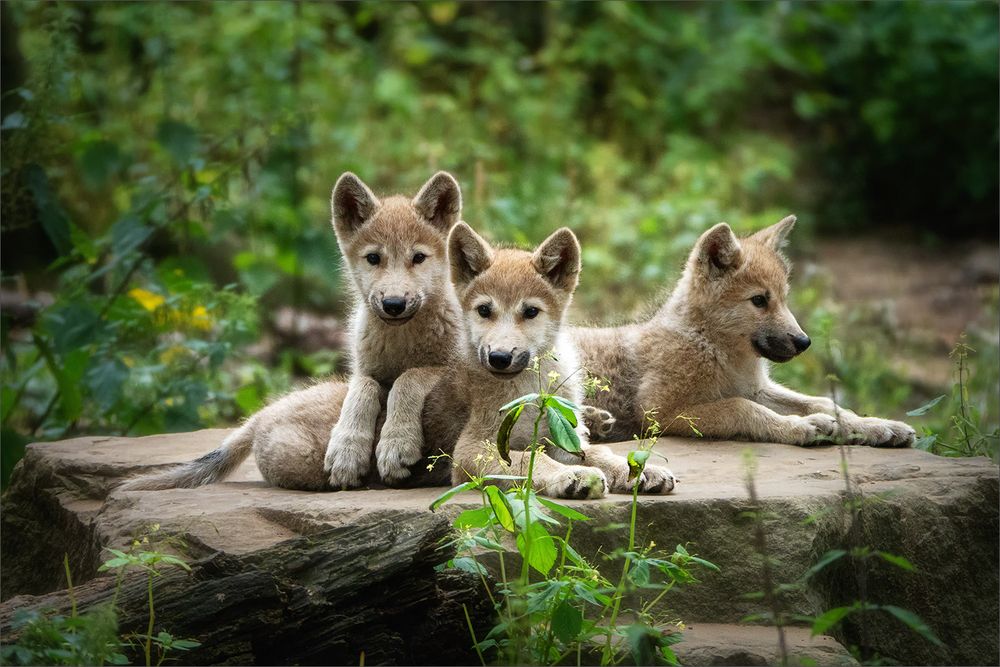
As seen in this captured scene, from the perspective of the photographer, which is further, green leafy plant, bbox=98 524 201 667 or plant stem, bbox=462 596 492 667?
plant stem, bbox=462 596 492 667

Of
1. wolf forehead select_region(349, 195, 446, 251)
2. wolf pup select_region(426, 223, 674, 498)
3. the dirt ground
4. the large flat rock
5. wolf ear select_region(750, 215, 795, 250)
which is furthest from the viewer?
the dirt ground

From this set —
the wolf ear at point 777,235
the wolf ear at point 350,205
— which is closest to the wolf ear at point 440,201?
the wolf ear at point 350,205

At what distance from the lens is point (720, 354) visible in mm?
6469

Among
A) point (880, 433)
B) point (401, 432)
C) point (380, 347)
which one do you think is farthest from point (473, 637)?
point (880, 433)

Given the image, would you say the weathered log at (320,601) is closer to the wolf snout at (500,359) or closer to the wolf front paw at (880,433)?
the wolf snout at (500,359)

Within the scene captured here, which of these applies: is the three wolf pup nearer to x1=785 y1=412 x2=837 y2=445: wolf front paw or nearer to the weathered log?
x1=785 y1=412 x2=837 y2=445: wolf front paw

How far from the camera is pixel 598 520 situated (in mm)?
4777

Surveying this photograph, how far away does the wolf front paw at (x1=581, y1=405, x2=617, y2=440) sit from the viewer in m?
5.87

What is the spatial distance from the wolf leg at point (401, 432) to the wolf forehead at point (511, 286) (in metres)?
0.50

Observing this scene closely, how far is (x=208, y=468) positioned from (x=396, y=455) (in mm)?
1063

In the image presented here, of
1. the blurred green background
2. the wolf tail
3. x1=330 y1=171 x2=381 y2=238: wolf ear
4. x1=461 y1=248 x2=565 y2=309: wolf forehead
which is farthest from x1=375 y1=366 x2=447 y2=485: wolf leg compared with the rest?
the blurred green background

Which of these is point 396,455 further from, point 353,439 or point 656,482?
point 656,482

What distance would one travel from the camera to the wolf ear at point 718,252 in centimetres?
640

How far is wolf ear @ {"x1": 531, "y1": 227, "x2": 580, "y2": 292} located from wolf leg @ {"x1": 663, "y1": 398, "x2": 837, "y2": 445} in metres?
0.95
